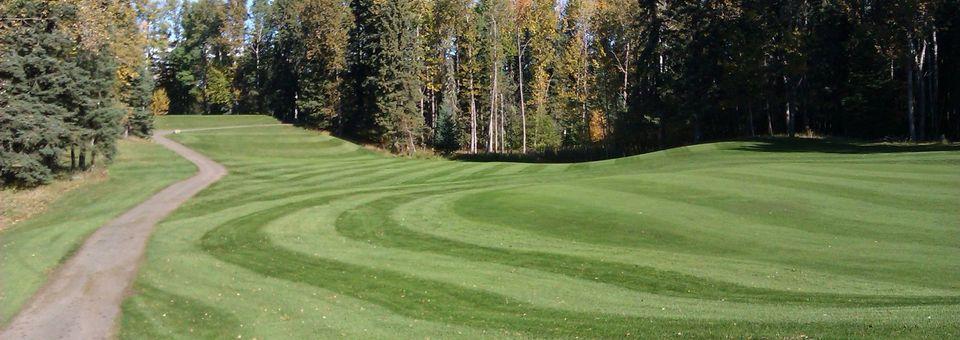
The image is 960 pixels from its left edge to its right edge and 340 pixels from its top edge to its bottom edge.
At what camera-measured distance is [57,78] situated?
3331 cm

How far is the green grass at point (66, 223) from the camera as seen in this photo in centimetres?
1609

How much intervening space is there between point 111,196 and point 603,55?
4375 cm

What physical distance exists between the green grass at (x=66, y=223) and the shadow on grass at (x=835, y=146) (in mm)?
31794

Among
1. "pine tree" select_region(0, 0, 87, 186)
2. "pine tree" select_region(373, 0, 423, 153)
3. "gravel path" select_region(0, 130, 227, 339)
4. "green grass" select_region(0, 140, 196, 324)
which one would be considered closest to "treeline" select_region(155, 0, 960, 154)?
"pine tree" select_region(373, 0, 423, 153)

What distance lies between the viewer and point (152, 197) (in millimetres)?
29750

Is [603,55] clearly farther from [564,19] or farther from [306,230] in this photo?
[306,230]

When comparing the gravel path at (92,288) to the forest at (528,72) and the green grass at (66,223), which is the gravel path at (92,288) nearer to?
the green grass at (66,223)

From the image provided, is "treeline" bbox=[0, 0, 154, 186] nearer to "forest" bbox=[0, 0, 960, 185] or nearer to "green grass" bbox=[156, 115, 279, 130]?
"forest" bbox=[0, 0, 960, 185]

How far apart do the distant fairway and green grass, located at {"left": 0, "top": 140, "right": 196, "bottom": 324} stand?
246cm

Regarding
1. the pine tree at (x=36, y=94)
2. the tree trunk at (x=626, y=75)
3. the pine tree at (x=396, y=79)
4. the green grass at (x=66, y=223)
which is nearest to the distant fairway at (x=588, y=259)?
the green grass at (x=66, y=223)

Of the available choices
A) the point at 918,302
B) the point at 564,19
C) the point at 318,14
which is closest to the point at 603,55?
the point at 564,19

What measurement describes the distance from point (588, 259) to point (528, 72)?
66.4 m

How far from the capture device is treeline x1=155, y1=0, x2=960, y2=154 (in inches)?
1740

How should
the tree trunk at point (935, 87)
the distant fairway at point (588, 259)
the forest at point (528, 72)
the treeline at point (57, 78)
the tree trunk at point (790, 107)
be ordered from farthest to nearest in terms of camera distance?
the tree trunk at point (790, 107), the tree trunk at point (935, 87), the forest at point (528, 72), the treeline at point (57, 78), the distant fairway at point (588, 259)
